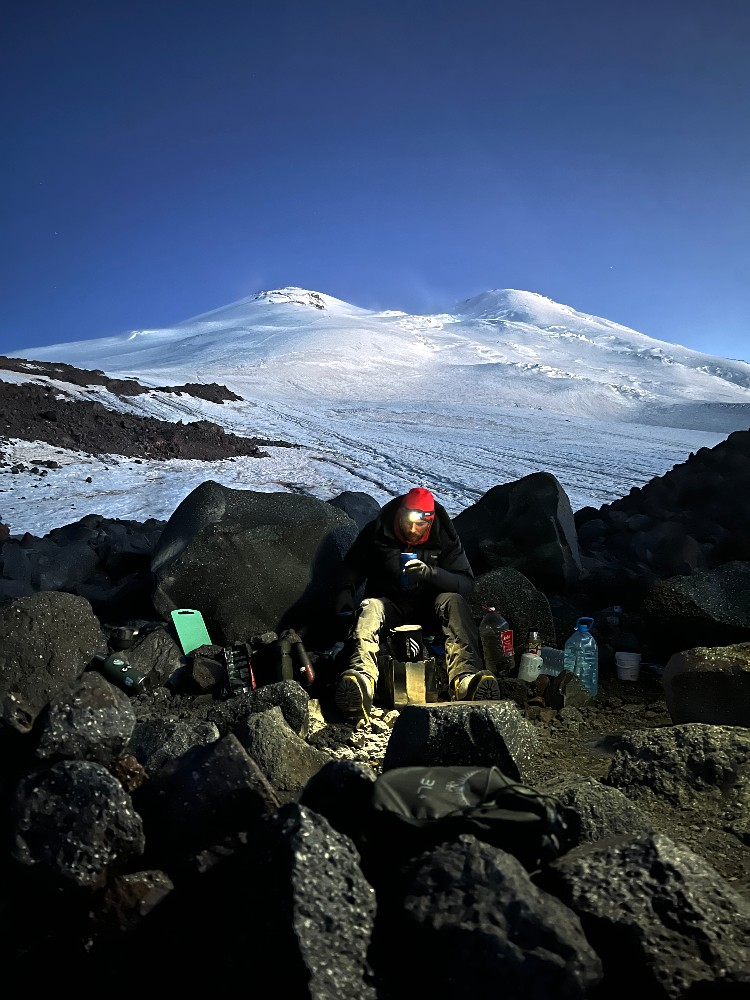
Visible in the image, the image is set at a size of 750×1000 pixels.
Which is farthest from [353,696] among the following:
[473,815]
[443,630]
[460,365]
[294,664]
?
[460,365]

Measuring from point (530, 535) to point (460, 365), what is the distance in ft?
133

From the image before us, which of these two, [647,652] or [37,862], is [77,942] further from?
[647,652]

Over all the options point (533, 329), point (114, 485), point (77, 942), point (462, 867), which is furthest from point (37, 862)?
point (533, 329)

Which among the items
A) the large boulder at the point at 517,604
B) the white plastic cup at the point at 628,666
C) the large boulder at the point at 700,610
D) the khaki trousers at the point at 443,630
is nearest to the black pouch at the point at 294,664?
the khaki trousers at the point at 443,630

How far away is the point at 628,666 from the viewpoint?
5.51 meters

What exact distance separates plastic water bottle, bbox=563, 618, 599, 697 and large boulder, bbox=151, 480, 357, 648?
6.39 ft

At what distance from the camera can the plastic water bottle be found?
5.49 meters

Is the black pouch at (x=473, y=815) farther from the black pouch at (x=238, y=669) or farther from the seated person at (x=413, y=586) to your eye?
the black pouch at (x=238, y=669)

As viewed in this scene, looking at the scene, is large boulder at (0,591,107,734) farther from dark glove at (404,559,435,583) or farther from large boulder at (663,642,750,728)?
large boulder at (663,642,750,728)

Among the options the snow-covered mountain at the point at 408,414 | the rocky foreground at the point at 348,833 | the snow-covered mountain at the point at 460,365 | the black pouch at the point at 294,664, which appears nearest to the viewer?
the rocky foreground at the point at 348,833

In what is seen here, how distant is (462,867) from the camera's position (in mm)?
2195

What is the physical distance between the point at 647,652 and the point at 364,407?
24.5 m

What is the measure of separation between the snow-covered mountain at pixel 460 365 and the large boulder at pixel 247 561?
26.4 m

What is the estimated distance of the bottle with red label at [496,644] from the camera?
18.5 ft
